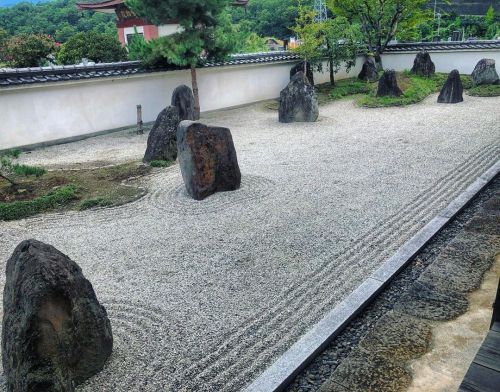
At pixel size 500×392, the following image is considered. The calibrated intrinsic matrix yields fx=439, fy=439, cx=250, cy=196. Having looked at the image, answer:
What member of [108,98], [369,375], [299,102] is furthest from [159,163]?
[369,375]

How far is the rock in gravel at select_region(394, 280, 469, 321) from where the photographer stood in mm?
3637

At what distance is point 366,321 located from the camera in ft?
13.2

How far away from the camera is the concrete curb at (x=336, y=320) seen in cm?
332

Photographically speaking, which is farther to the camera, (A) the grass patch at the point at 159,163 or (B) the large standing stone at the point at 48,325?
(A) the grass patch at the point at 159,163

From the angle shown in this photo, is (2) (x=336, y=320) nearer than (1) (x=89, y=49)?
Yes

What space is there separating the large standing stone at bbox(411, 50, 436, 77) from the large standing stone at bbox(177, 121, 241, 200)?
679 inches

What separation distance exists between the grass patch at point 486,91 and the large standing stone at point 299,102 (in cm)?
776

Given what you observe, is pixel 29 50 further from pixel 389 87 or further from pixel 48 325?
pixel 48 325

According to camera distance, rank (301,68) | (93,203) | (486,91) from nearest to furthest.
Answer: (93,203)
(486,91)
(301,68)

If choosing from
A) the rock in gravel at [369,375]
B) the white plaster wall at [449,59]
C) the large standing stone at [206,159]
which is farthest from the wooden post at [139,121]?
the white plaster wall at [449,59]

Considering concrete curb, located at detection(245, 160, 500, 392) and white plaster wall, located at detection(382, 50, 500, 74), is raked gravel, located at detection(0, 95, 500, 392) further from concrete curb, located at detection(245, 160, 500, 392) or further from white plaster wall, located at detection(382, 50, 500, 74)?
white plaster wall, located at detection(382, 50, 500, 74)

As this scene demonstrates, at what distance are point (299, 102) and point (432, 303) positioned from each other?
10776 millimetres

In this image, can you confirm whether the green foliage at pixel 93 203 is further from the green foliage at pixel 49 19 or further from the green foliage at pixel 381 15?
the green foliage at pixel 49 19

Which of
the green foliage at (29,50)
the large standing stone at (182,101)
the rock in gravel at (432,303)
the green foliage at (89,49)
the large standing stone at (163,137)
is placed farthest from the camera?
the green foliage at (29,50)
